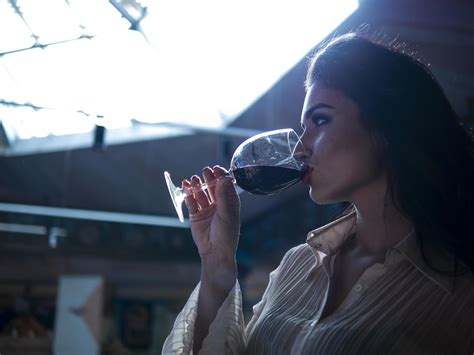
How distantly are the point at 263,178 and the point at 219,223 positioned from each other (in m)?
0.13

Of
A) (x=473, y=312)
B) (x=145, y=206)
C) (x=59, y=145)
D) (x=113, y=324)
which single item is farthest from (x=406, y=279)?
(x=145, y=206)

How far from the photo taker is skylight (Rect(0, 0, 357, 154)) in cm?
186

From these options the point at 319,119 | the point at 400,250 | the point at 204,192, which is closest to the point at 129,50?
the point at 204,192

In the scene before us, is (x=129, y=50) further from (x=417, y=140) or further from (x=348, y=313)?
(x=348, y=313)

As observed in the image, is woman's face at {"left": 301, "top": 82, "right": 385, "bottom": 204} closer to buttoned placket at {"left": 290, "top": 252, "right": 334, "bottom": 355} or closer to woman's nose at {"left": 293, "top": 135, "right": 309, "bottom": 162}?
woman's nose at {"left": 293, "top": 135, "right": 309, "bottom": 162}

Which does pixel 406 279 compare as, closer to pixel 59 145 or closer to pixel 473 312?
pixel 473 312

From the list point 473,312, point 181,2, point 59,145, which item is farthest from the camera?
point 59,145

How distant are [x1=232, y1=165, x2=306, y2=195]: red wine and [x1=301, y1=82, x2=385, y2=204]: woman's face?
0.10 metres

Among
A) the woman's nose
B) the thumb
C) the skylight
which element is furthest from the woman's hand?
the skylight

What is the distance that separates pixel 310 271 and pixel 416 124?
0.97ft

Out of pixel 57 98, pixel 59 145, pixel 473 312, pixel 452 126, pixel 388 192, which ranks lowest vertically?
pixel 473 312

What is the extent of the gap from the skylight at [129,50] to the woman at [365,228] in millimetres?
960

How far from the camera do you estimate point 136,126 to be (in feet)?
13.0

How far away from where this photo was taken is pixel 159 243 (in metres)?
4.79
